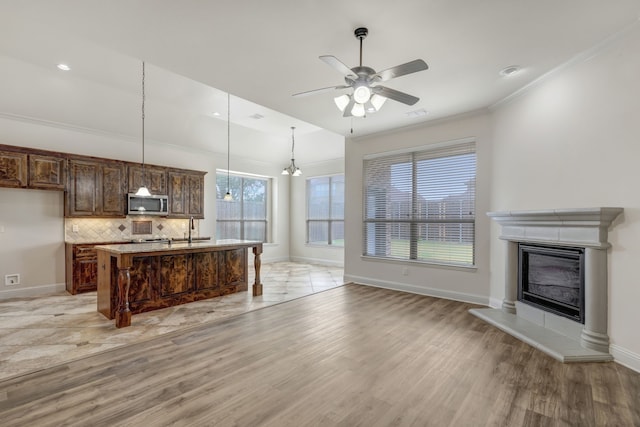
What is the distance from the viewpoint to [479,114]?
4758 mm

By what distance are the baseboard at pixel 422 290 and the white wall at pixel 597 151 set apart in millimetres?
1573

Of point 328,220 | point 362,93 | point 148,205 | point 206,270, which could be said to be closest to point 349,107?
point 362,93

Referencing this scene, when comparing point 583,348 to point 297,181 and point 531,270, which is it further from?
point 297,181

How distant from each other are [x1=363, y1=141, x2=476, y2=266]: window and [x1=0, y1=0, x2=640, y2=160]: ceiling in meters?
0.97

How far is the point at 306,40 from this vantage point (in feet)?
9.63

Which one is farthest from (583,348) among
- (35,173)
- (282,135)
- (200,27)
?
(35,173)

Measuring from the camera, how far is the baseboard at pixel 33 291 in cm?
504

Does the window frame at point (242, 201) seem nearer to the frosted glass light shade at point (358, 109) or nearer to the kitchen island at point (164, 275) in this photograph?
the kitchen island at point (164, 275)

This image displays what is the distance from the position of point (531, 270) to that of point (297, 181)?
6.73 meters

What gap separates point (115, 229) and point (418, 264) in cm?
587

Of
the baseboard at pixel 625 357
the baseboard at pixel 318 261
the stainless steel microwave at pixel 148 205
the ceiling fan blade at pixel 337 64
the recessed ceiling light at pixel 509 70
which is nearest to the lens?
the ceiling fan blade at pixel 337 64

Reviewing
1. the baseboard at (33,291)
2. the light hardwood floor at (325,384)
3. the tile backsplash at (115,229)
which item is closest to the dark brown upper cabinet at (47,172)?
the tile backsplash at (115,229)

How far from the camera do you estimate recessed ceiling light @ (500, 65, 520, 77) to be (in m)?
3.43

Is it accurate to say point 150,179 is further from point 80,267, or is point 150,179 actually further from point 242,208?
point 242,208
